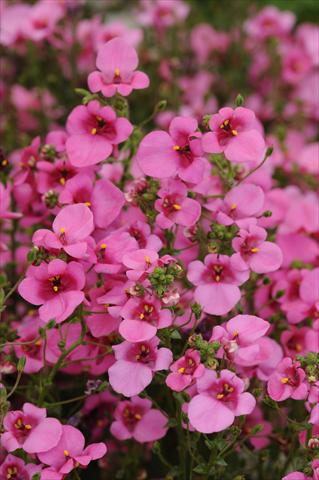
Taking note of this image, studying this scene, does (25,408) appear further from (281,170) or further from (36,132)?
(36,132)

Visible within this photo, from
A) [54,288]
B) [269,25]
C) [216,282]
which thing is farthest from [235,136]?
[269,25]

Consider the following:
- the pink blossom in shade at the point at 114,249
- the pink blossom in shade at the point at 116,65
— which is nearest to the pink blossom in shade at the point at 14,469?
the pink blossom in shade at the point at 114,249

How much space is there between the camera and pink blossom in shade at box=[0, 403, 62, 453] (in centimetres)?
95

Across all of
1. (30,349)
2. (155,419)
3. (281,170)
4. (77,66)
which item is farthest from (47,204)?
(77,66)

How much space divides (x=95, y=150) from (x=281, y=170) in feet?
2.09

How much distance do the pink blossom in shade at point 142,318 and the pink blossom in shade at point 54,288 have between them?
65 mm

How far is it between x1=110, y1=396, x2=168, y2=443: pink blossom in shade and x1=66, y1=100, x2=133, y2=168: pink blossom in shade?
0.37m

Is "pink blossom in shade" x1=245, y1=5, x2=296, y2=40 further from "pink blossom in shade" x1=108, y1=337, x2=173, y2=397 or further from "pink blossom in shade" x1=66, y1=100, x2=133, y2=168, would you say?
"pink blossom in shade" x1=108, y1=337, x2=173, y2=397

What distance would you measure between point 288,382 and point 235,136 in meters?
0.36

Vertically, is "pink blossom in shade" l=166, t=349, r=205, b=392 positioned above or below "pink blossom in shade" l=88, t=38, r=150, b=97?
below

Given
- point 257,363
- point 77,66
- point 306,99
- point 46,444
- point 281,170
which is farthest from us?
point 306,99

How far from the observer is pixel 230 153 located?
106cm

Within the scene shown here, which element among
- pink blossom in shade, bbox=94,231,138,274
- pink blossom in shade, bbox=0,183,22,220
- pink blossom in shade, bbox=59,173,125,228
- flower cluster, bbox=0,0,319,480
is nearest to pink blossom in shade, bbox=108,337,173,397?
flower cluster, bbox=0,0,319,480

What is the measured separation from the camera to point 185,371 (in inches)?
37.2
